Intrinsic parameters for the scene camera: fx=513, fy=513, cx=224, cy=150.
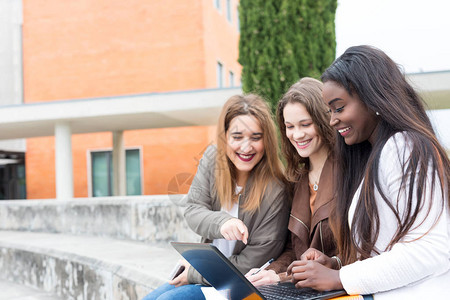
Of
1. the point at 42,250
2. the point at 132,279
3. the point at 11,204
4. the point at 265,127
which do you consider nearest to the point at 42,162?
the point at 11,204

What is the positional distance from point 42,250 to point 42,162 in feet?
45.2

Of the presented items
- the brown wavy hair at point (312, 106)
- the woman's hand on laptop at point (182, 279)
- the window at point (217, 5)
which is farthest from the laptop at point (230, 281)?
the window at point (217, 5)

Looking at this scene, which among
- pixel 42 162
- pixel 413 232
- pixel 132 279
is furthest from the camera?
pixel 42 162

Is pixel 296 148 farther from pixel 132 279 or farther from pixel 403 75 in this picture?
pixel 132 279

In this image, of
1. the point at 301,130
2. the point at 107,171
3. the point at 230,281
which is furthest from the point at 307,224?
the point at 107,171

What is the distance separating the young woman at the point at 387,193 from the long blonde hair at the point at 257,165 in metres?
0.68

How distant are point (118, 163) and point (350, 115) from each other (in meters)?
14.2

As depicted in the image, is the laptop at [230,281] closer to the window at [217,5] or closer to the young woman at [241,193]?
the young woman at [241,193]

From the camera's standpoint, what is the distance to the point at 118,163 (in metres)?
15.4

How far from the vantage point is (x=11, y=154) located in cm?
2081

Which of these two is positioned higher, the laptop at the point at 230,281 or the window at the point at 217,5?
the window at the point at 217,5

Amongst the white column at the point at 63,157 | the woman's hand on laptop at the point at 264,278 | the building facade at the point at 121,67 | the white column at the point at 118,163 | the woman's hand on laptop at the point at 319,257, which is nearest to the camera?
the woman's hand on laptop at the point at 319,257

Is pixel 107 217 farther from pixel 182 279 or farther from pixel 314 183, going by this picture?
pixel 314 183

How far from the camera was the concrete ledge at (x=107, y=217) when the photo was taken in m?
6.06
